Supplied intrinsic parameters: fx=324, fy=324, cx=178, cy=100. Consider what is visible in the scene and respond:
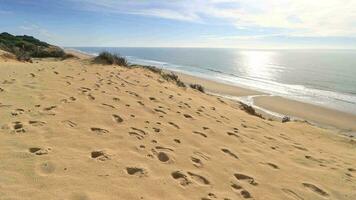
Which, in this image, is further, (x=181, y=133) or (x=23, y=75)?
(x=23, y=75)

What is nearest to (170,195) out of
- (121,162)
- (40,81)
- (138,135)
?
(121,162)

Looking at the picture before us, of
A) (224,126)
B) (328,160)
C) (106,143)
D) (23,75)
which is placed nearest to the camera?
(106,143)

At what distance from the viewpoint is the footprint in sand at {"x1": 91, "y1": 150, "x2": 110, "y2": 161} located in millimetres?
4269

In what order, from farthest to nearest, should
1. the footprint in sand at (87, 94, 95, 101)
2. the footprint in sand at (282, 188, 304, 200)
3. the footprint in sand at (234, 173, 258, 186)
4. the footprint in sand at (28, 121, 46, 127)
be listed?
the footprint in sand at (87, 94, 95, 101) < the footprint in sand at (28, 121, 46, 127) < the footprint in sand at (234, 173, 258, 186) < the footprint in sand at (282, 188, 304, 200)

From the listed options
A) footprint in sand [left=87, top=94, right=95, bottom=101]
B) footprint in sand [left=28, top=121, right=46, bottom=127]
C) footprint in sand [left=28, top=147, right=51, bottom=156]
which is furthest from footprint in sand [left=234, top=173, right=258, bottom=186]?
footprint in sand [left=87, top=94, right=95, bottom=101]

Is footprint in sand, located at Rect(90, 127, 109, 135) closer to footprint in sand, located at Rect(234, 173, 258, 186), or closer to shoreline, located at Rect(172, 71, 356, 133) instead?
footprint in sand, located at Rect(234, 173, 258, 186)

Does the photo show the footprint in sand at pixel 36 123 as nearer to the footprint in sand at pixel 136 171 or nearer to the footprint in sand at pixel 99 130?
the footprint in sand at pixel 99 130

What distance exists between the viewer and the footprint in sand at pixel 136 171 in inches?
159

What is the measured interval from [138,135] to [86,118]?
1108 millimetres

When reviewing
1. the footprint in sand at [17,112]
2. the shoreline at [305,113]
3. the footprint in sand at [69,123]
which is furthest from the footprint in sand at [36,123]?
the shoreline at [305,113]

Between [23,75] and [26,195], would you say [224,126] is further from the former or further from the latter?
[23,75]

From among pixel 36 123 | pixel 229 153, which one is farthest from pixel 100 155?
pixel 229 153

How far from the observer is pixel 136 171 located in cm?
413

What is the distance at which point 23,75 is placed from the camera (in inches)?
389
